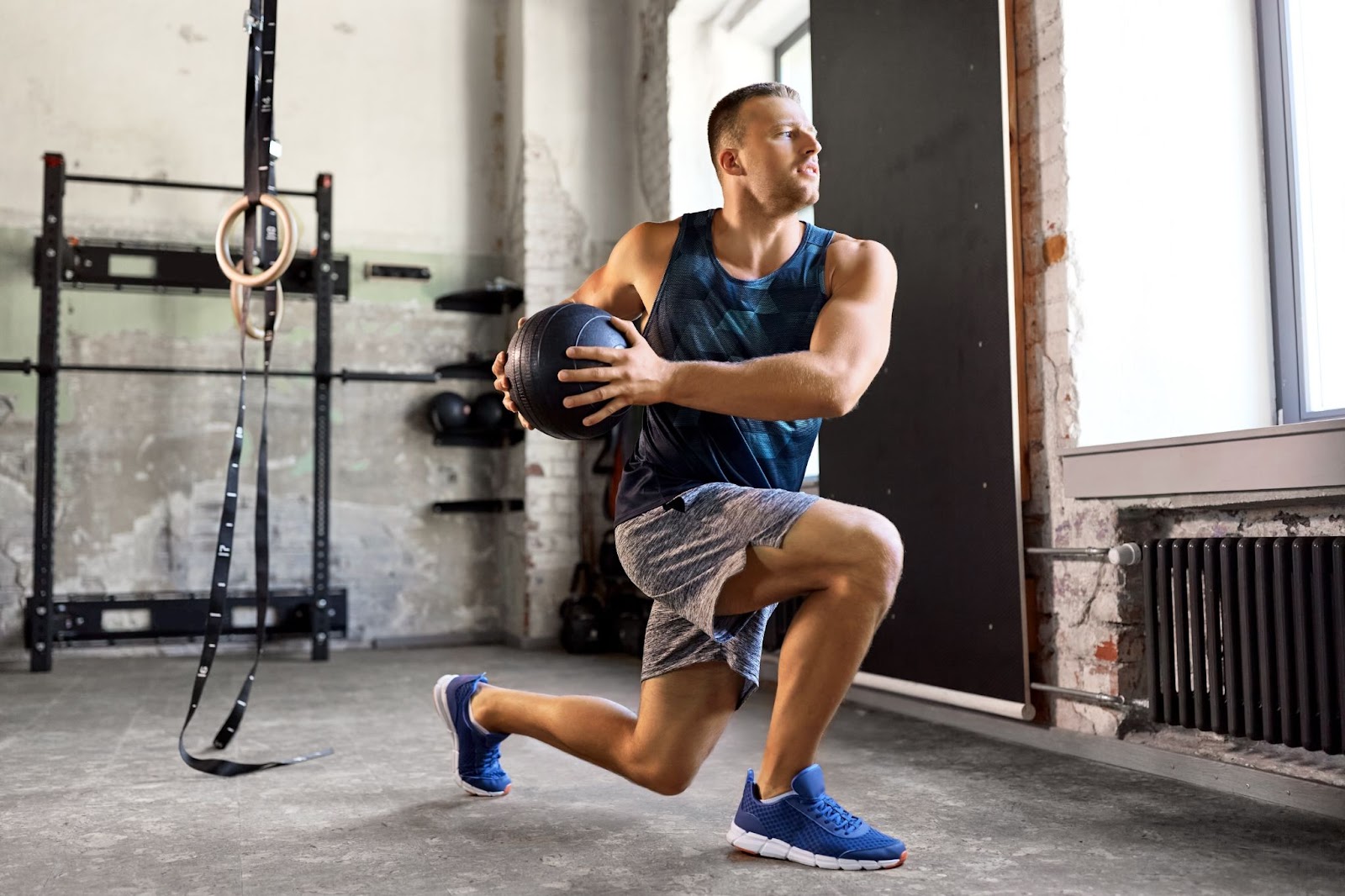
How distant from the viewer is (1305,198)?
122 inches

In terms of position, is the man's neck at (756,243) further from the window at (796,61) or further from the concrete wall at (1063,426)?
the window at (796,61)

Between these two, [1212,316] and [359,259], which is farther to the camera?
[359,259]

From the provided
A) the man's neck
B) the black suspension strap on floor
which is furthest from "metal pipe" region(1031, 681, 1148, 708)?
the black suspension strap on floor

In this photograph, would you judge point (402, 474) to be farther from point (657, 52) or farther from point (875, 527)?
point (875, 527)

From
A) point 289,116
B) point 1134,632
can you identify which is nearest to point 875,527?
point 1134,632

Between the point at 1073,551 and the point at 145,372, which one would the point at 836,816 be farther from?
the point at 145,372

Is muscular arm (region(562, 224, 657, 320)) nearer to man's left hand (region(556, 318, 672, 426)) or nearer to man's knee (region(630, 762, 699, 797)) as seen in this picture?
man's left hand (region(556, 318, 672, 426))

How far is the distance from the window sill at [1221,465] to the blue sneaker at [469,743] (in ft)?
5.37

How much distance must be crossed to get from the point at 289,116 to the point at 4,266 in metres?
1.69

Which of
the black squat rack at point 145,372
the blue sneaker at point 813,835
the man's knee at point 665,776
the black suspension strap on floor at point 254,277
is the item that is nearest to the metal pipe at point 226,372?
the black squat rack at point 145,372

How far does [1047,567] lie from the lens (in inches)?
127

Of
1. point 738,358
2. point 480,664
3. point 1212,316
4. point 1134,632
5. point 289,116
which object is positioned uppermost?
point 289,116

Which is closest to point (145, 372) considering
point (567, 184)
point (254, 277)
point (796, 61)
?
point (567, 184)

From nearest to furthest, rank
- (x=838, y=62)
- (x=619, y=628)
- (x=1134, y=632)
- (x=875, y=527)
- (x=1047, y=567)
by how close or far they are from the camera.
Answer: (x=875, y=527), (x=1134, y=632), (x=1047, y=567), (x=838, y=62), (x=619, y=628)
